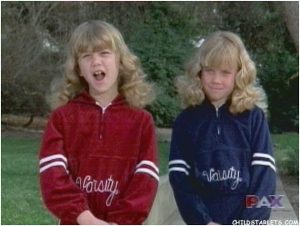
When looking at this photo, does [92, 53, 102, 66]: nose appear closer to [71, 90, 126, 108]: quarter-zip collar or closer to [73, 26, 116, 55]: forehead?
[73, 26, 116, 55]: forehead

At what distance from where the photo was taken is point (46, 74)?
11414 mm

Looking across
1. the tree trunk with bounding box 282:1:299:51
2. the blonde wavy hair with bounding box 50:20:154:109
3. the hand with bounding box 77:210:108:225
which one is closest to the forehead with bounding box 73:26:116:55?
the blonde wavy hair with bounding box 50:20:154:109

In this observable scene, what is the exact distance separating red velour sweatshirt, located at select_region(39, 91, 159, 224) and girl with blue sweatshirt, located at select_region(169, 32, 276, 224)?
14 cm

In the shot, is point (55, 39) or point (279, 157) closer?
point (279, 157)

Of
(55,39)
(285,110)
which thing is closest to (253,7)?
(285,110)

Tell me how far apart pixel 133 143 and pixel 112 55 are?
0.33 metres

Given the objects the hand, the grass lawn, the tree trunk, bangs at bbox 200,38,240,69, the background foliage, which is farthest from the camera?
the background foliage

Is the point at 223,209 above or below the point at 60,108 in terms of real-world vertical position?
below

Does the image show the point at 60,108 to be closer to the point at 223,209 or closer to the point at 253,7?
the point at 223,209

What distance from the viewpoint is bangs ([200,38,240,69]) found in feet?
8.22

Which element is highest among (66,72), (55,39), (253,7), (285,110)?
(66,72)

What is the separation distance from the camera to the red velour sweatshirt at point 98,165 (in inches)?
95.0

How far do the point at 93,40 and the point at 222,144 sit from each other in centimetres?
60

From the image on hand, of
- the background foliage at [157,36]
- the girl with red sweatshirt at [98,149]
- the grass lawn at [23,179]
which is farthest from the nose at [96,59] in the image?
the background foliage at [157,36]
